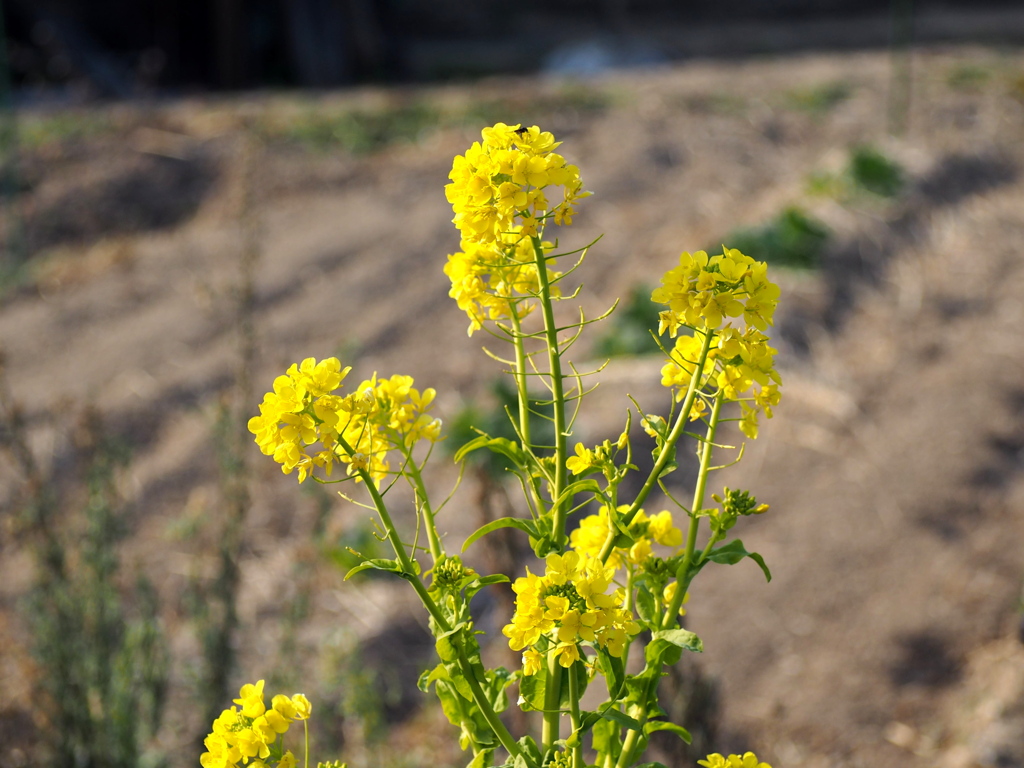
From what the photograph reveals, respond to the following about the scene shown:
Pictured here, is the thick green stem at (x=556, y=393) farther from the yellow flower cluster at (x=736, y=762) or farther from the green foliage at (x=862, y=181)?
the green foliage at (x=862, y=181)

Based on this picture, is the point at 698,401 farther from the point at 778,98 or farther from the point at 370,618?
the point at 778,98

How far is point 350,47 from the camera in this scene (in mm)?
9594

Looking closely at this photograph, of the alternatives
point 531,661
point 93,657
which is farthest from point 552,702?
point 93,657

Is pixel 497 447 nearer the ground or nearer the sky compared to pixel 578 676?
nearer the sky

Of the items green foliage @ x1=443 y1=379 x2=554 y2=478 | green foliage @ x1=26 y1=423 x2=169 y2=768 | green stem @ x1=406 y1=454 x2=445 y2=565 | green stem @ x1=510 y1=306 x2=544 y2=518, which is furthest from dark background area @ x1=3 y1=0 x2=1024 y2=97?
green stem @ x1=406 y1=454 x2=445 y2=565

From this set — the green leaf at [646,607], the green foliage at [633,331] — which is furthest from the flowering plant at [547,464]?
the green foliage at [633,331]

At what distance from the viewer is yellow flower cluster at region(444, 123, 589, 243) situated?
104 cm

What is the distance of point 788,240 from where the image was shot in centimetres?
501

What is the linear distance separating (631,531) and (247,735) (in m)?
0.50

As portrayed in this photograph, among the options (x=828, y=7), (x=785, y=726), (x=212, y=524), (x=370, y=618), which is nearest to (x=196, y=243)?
(x=212, y=524)

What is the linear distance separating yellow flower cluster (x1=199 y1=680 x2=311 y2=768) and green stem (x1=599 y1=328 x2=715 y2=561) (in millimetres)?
420

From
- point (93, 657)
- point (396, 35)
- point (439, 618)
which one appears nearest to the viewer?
point (439, 618)

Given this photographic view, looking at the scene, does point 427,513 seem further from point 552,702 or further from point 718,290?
point 718,290

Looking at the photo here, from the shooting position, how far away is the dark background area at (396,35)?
363 inches
